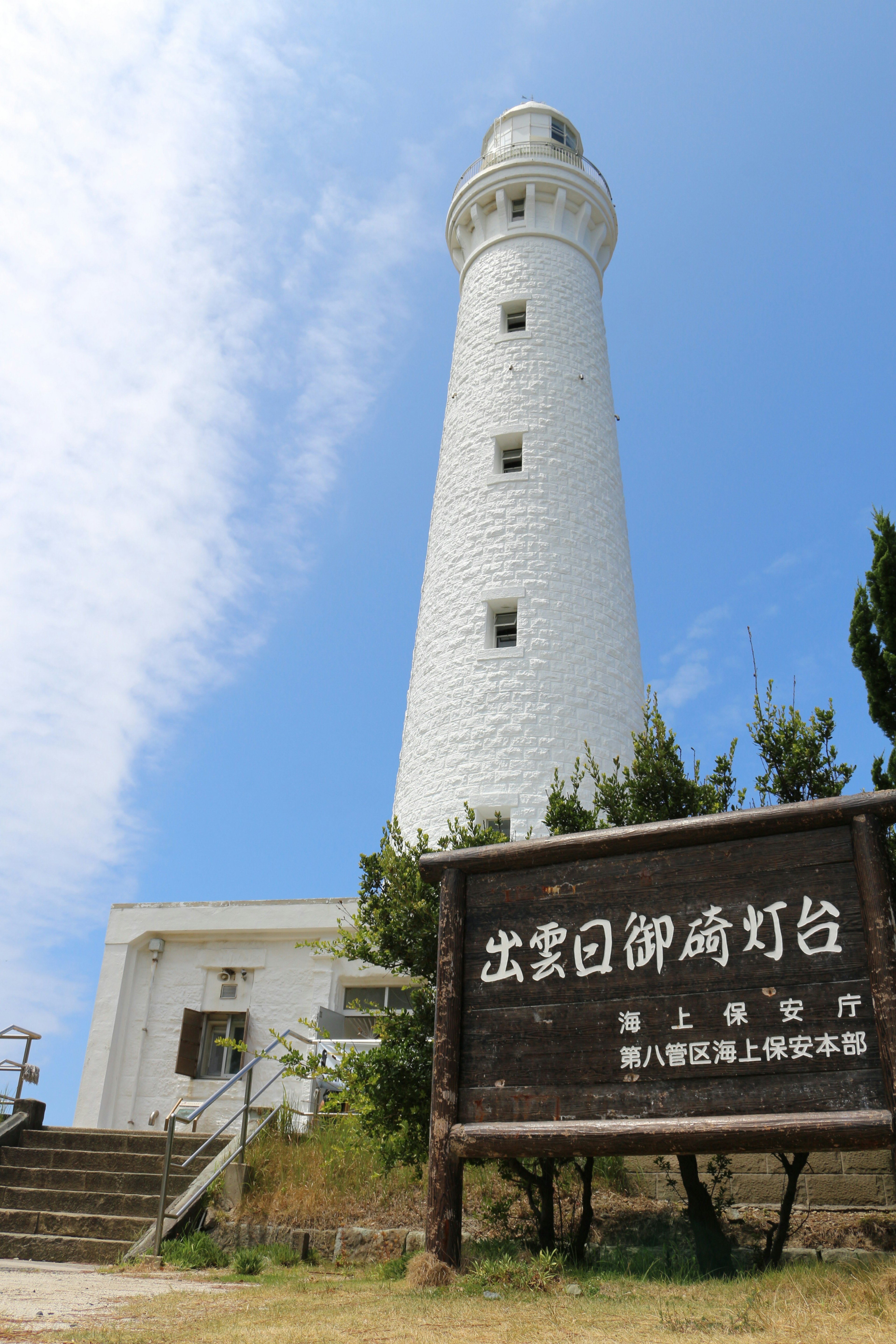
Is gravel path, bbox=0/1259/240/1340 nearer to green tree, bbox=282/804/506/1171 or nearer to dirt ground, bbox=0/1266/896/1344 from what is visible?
dirt ground, bbox=0/1266/896/1344

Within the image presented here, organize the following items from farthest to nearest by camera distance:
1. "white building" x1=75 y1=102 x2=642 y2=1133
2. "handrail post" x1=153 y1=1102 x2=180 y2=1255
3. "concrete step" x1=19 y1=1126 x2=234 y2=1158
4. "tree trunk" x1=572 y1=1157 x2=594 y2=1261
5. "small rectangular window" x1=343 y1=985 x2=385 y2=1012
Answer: "small rectangular window" x1=343 y1=985 x2=385 y2=1012 → "white building" x1=75 y1=102 x2=642 y2=1133 → "concrete step" x1=19 y1=1126 x2=234 y2=1158 → "handrail post" x1=153 y1=1102 x2=180 y2=1255 → "tree trunk" x1=572 y1=1157 x2=594 y2=1261

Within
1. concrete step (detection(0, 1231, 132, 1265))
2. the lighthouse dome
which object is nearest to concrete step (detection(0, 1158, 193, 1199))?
concrete step (detection(0, 1231, 132, 1265))

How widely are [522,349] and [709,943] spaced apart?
14600 millimetres

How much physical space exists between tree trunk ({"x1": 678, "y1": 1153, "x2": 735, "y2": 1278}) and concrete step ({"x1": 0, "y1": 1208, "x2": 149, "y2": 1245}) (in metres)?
5.19

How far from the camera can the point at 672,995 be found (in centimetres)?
597

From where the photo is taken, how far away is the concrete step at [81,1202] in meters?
9.98

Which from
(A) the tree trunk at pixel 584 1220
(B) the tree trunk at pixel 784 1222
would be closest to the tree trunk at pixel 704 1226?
(B) the tree trunk at pixel 784 1222

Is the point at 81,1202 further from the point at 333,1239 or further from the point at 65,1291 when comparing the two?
the point at 65,1291

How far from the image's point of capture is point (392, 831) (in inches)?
424

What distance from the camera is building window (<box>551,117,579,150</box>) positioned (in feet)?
74.4

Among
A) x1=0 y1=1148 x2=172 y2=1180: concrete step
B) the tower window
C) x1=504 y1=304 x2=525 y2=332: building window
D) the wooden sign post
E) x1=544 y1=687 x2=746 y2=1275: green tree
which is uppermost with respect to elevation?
x1=504 y1=304 x2=525 y2=332: building window

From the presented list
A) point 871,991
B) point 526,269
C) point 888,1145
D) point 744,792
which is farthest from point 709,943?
point 526,269

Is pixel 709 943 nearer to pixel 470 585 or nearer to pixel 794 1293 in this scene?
pixel 794 1293

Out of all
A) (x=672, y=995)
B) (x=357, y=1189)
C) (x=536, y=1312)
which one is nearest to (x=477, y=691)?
(x=357, y=1189)
